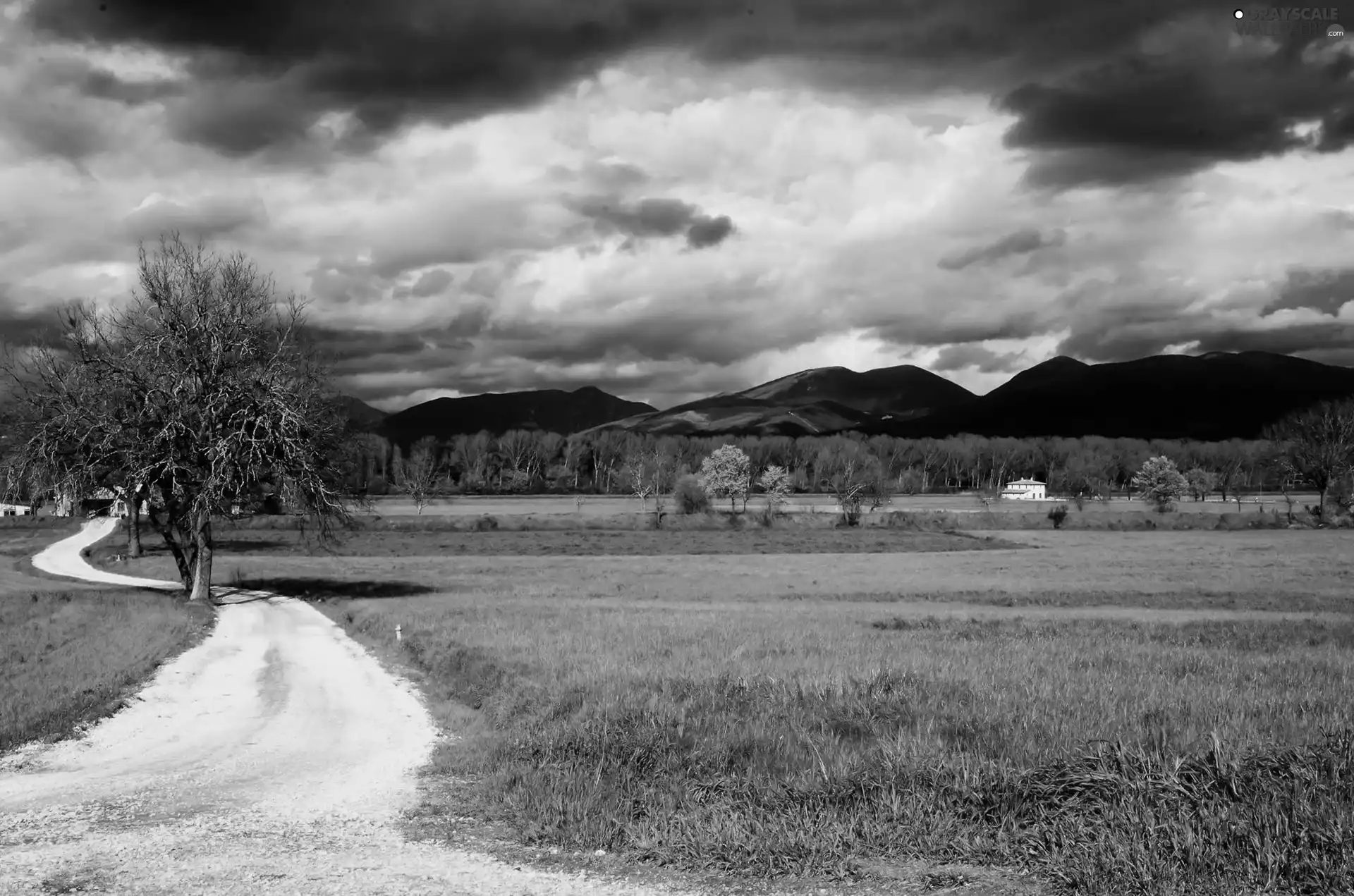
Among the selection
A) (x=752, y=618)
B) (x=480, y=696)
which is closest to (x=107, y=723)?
(x=480, y=696)

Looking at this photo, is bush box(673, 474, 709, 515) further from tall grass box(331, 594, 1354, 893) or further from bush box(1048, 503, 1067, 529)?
tall grass box(331, 594, 1354, 893)

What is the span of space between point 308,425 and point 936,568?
4507 cm

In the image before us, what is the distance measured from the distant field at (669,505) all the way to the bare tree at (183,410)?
102 metres

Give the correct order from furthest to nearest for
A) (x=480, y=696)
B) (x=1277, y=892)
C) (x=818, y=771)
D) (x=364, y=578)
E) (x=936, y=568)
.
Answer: (x=936, y=568), (x=364, y=578), (x=480, y=696), (x=818, y=771), (x=1277, y=892)

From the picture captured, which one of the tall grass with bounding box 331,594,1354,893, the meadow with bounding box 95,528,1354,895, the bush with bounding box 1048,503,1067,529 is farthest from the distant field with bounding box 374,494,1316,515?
the tall grass with bounding box 331,594,1354,893

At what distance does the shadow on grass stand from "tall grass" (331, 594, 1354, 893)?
22.3 m

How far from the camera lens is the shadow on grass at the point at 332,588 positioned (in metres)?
42.8

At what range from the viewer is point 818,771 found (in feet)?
37.5

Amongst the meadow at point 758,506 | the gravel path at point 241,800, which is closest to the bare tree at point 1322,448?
the meadow at point 758,506

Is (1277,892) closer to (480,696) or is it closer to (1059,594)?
(480,696)

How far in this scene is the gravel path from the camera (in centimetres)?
877

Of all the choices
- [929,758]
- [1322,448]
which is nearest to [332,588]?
[929,758]

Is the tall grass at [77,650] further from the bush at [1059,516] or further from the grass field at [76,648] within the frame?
the bush at [1059,516]

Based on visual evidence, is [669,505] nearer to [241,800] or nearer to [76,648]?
[76,648]
